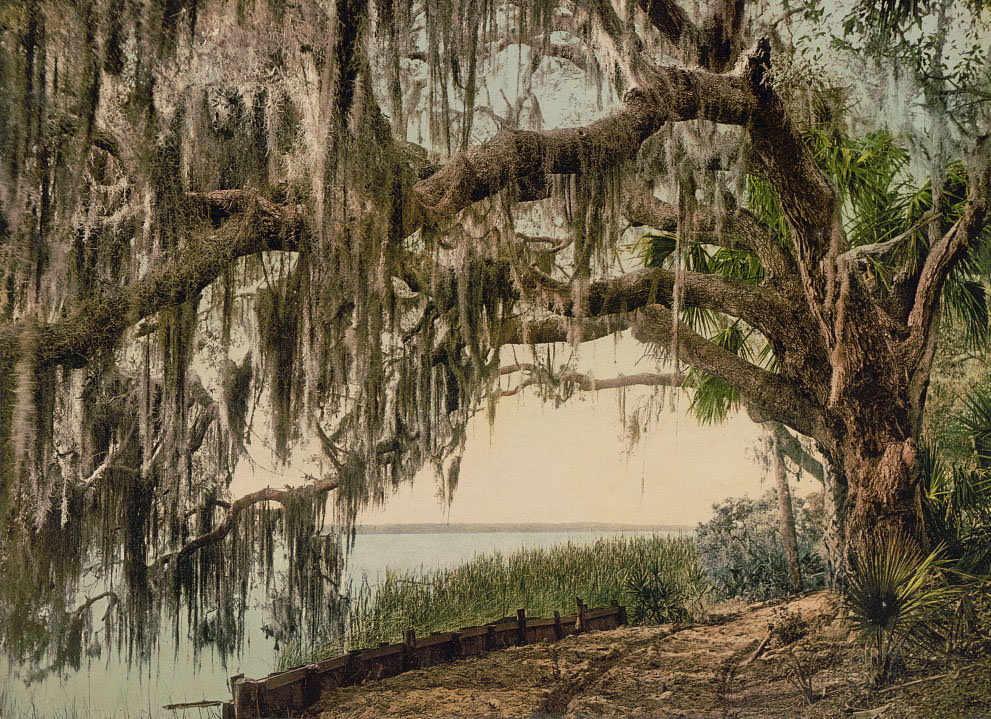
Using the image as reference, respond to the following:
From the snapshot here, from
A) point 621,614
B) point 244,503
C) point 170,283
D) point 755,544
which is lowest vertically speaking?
point 621,614

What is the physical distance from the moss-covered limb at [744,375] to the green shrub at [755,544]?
1.01ft

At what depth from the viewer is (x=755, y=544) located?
10.4 feet

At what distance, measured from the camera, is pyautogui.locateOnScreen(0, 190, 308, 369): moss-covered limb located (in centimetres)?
251

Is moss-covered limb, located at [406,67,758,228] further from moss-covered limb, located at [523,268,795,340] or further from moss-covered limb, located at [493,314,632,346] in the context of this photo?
moss-covered limb, located at [493,314,632,346]

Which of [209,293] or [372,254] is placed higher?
[372,254]

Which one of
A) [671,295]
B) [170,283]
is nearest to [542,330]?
[671,295]

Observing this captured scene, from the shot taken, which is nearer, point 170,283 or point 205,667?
point 170,283

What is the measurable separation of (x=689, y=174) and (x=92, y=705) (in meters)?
2.99

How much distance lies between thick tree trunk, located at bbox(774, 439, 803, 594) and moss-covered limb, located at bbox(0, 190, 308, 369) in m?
2.00

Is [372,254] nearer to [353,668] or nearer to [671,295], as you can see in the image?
[671,295]

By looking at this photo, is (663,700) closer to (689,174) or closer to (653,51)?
(689,174)

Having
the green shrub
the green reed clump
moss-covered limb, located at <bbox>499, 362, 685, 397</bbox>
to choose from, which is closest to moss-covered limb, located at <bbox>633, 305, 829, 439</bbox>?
moss-covered limb, located at <bbox>499, 362, 685, 397</bbox>

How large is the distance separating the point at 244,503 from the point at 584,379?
1.41 m

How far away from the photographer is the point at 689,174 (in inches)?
126
